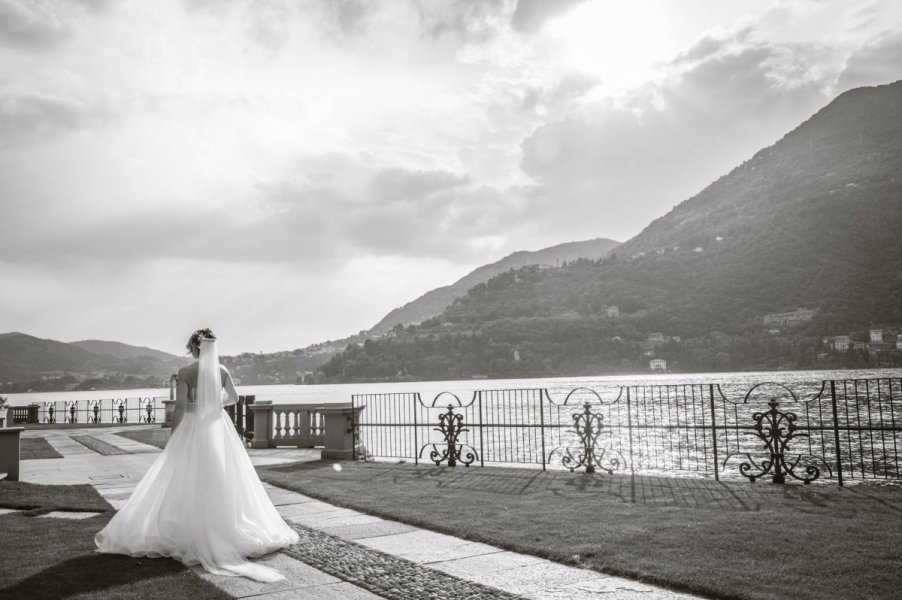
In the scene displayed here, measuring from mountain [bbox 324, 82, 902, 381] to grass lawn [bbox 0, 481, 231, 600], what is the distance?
108m

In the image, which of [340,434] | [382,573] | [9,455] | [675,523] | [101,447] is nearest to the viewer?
[382,573]

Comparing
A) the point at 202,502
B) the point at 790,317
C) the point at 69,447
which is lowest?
the point at 69,447

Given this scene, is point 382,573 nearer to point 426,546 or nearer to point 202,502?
point 426,546

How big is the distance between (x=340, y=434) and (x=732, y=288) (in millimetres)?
104050

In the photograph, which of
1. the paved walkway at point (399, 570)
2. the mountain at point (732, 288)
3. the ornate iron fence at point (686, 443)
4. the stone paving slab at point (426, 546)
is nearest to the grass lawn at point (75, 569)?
the paved walkway at point (399, 570)

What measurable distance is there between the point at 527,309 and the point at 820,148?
7700 cm

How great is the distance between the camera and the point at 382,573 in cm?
603

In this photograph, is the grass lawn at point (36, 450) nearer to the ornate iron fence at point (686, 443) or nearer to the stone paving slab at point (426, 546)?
the ornate iron fence at point (686, 443)

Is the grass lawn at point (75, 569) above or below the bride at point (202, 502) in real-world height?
below

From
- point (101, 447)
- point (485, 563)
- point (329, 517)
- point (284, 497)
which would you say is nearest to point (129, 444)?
point (101, 447)

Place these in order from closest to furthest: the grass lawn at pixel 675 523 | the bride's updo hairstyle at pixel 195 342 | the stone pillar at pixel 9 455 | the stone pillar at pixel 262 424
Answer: the grass lawn at pixel 675 523, the bride's updo hairstyle at pixel 195 342, the stone pillar at pixel 9 455, the stone pillar at pixel 262 424

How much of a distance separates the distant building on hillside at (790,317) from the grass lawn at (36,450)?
103646 millimetres

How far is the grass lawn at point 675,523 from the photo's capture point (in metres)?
5.69

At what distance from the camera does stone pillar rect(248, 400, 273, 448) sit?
2000cm
